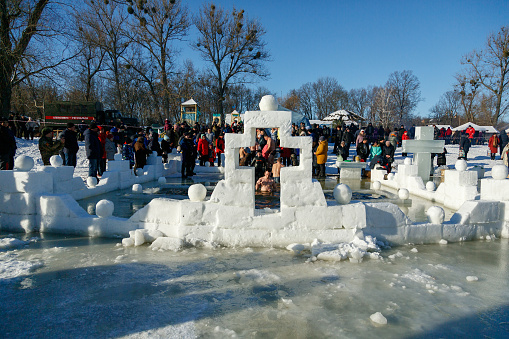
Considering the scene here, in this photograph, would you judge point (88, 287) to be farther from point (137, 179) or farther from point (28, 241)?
point (137, 179)

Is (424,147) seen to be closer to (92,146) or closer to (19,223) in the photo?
(92,146)

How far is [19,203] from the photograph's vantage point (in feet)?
17.8

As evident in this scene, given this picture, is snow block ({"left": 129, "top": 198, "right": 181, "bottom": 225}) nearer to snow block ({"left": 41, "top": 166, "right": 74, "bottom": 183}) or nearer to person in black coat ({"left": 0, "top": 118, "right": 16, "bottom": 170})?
snow block ({"left": 41, "top": 166, "right": 74, "bottom": 183})

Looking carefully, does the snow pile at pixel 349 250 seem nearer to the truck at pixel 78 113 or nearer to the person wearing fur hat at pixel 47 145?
the person wearing fur hat at pixel 47 145

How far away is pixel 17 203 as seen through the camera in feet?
17.8

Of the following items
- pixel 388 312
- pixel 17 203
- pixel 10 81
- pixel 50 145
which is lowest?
pixel 388 312

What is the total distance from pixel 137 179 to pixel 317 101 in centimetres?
6494

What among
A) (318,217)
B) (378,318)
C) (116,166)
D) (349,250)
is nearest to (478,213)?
(349,250)

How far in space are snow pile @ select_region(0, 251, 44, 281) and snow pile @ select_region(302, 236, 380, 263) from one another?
3319mm

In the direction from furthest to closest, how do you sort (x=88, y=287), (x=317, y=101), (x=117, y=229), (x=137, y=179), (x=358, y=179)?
(x=317, y=101) → (x=358, y=179) → (x=137, y=179) → (x=117, y=229) → (x=88, y=287)

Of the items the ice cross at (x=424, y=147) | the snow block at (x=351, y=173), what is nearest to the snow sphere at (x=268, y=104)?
the ice cross at (x=424, y=147)

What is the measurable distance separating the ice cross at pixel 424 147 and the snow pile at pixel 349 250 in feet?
24.5

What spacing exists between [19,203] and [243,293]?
4180 millimetres

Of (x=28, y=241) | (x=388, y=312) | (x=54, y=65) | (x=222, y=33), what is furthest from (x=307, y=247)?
(x=222, y=33)
